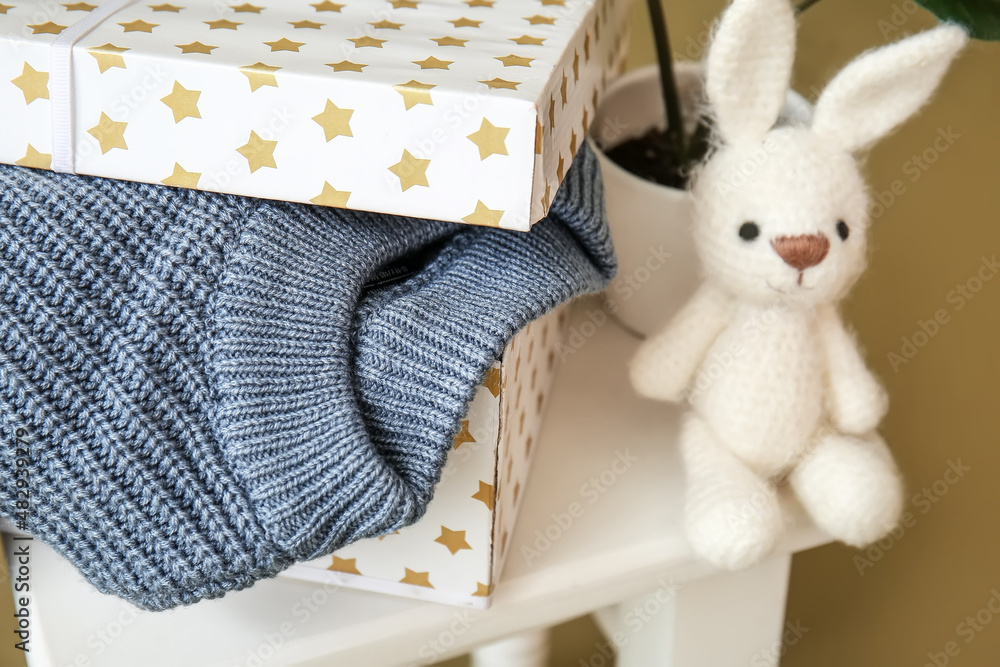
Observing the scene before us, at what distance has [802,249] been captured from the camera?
0.41 metres

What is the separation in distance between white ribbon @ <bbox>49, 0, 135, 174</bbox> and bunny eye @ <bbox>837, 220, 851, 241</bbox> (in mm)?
339

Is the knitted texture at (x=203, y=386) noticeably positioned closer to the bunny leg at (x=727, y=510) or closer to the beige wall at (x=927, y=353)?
the bunny leg at (x=727, y=510)

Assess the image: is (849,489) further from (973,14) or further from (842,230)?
(973,14)

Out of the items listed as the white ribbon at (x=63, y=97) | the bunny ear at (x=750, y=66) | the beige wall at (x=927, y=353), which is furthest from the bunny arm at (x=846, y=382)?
the white ribbon at (x=63, y=97)

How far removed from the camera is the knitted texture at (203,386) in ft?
1.10

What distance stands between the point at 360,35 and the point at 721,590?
1.11 feet

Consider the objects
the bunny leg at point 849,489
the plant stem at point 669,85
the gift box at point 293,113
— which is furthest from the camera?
the plant stem at point 669,85

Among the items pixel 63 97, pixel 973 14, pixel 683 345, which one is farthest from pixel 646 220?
pixel 63 97

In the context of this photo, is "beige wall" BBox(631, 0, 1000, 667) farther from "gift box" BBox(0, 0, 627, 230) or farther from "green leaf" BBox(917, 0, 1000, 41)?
"gift box" BBox(0, 0, 627, 230)

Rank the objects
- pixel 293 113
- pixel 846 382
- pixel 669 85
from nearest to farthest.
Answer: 1. pixel 293 113
2. pixel 846 382
3. pixel 669 85

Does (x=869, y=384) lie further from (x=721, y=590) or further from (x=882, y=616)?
(x=882, y=616)

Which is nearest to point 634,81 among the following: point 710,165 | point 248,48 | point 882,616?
point 710,165

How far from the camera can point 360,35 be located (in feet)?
1.28

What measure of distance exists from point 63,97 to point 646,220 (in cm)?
31
